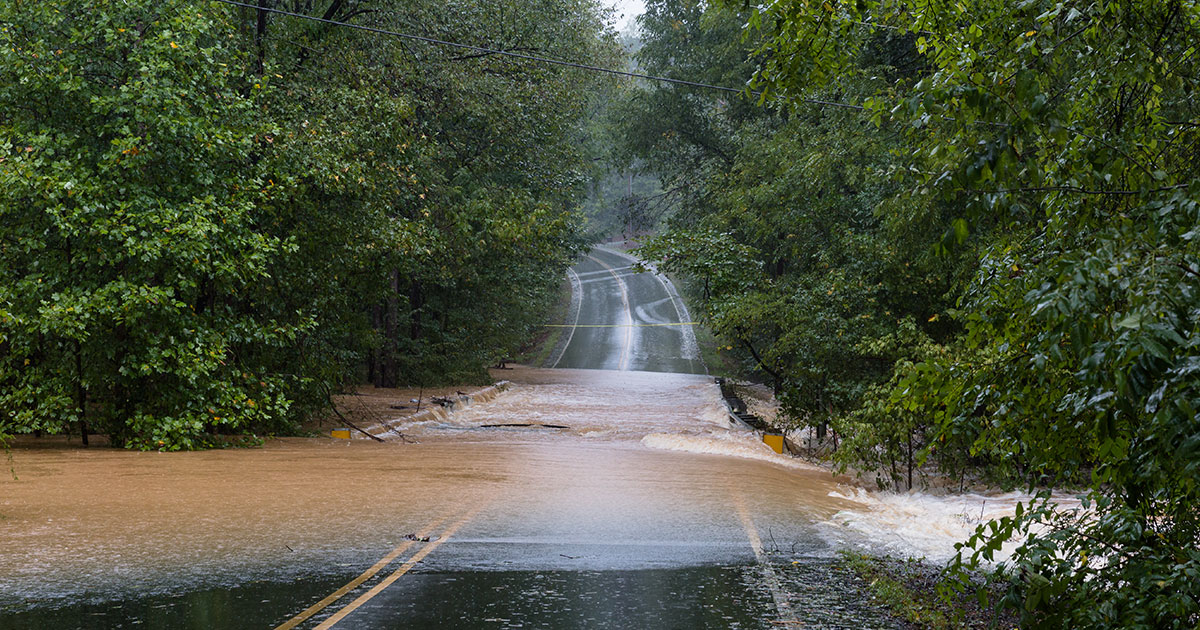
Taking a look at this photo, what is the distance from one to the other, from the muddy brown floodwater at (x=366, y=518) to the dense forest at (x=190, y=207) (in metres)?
1.23

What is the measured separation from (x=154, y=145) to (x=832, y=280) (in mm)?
12466

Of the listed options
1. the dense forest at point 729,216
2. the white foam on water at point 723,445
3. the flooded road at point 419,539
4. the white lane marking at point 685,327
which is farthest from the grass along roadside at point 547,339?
the flooded road at point 419,539

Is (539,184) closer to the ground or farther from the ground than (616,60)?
closer to the ground

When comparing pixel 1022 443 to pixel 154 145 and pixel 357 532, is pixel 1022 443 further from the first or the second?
pixel 154 145

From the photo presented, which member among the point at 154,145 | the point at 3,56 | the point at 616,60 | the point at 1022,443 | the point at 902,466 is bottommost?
the point at 902,466

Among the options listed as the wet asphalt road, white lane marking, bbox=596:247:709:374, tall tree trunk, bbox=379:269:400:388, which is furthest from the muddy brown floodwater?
the wet asphalt road

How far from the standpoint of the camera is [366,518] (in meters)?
11.1

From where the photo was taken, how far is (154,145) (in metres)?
16.6

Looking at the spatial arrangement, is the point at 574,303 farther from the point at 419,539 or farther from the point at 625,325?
the point at 419,539

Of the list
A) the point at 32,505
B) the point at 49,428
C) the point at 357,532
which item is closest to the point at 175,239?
the point at 49,428

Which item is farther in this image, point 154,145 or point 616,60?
point 616,60

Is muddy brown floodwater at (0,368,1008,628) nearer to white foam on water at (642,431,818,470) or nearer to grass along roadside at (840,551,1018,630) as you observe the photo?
white foam on water at (642,431,818,470)

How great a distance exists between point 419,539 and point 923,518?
7488 mm

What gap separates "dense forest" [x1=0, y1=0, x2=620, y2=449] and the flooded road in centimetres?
126
